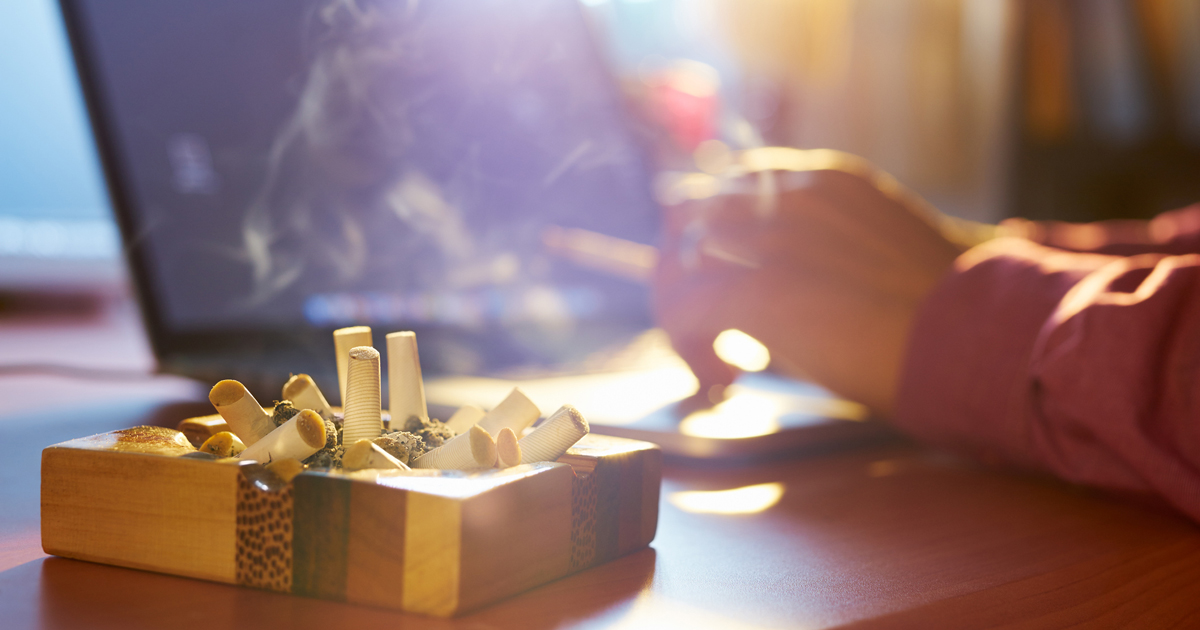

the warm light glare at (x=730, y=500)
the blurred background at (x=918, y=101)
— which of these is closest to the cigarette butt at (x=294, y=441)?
the warm light glare at (x=730, y=500)

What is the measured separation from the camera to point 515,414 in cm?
31

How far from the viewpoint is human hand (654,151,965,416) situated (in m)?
0.56

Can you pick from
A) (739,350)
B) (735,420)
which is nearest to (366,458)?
(735,420)

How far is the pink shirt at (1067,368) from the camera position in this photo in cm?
39

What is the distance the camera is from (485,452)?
26 centimetres

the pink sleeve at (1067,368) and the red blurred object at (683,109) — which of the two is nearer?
the pink sleeve at (1067,368)

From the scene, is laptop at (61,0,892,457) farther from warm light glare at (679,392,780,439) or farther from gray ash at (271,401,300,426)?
gray ash at (271,401,300,426)

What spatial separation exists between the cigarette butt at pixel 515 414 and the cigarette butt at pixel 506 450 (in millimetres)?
→ 44

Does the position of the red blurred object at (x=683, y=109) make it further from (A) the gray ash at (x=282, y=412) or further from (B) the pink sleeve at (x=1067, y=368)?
(A) the gray ash at (x=282, y=412)

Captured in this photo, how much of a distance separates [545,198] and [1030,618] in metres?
0.75

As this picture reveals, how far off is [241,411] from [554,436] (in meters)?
0.11

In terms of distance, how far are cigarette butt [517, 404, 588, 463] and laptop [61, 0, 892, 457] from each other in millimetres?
194

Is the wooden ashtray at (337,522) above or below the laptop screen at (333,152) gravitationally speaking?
below

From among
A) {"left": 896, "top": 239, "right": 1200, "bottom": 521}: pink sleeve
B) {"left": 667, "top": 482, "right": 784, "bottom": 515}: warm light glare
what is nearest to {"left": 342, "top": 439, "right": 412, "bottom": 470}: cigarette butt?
{"left": 667, "top": 482, "right": 784, "bottom": 515}: warm light glare
